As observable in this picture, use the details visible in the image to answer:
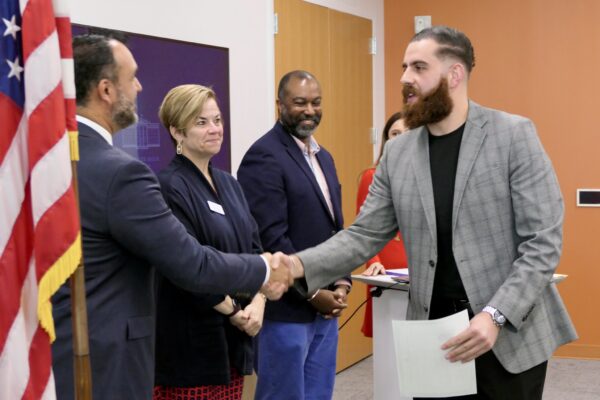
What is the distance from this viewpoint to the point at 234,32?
473 centimetres

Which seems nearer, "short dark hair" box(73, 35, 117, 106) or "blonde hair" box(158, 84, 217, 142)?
"short dark hair" box(73, 35, 117, 106)

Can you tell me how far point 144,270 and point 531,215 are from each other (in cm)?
108

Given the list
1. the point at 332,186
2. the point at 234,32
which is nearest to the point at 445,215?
the point at 332,186

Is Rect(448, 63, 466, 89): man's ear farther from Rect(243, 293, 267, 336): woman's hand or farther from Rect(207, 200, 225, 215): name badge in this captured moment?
Rect(243, 293, 267, 336): woman's hand

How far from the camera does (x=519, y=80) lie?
21.0 ft

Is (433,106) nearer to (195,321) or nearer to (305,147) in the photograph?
(195,321)

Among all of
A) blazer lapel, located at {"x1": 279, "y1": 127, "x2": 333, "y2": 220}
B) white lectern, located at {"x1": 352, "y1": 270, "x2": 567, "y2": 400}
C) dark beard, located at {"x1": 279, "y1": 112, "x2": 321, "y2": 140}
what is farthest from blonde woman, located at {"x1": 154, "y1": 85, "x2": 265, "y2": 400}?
white lectern, located at {"x1": 352, "y1": 270, "x2": 567, "y2": 400}

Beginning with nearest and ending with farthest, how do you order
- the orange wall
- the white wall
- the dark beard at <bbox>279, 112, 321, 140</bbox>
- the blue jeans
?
the blue jeans < the dark beard at <bbox>279, 112, 321, 140</bbox> < the white wall < the orange wall

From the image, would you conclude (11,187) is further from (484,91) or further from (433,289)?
(484,91)

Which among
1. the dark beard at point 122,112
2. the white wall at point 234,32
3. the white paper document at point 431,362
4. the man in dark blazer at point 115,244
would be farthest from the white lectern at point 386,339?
the dark beard at point 122,112

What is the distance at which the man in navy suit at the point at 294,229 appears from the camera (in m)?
3.57

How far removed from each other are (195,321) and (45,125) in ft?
3.70

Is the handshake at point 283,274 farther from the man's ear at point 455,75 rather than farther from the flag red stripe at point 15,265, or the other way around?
the flag red stripe at point 15,265

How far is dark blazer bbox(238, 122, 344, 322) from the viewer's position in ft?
11.7
